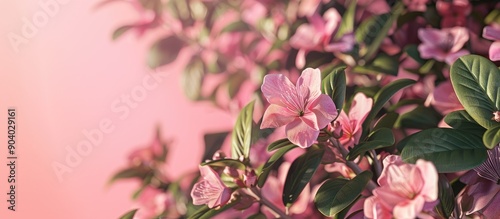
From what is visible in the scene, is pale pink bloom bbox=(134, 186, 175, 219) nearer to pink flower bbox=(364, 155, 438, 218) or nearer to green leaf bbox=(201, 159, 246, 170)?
green leaf bbox=(201, 159, 246, 170)

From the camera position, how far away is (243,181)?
622 mm

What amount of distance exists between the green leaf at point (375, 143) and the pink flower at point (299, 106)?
0.17 ft

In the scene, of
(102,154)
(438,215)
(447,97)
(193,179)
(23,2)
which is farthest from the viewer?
(102,154)

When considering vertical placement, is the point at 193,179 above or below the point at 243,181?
below

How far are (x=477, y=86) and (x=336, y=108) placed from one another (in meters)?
A: 0.13

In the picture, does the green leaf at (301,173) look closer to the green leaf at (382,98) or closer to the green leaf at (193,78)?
the green leaf at (382,98)

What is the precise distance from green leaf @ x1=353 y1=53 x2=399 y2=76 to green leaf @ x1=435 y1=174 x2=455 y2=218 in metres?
0.28

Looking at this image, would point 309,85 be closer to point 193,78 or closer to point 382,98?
point 382,98

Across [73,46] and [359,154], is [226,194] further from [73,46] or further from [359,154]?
[73,46]

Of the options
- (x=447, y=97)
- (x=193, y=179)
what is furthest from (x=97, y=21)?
(x=447, y=97)

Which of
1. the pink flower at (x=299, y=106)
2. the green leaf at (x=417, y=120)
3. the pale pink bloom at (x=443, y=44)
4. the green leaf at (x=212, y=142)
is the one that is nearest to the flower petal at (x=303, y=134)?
the pink flower at (x=299, y=106)

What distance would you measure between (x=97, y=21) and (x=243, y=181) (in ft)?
3.23

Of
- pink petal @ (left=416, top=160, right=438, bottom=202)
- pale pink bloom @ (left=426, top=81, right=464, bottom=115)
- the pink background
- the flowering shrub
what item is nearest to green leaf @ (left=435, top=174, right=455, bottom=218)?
the flowering shrub

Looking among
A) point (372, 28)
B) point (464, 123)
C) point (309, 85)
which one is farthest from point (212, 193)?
point (372, 28)
